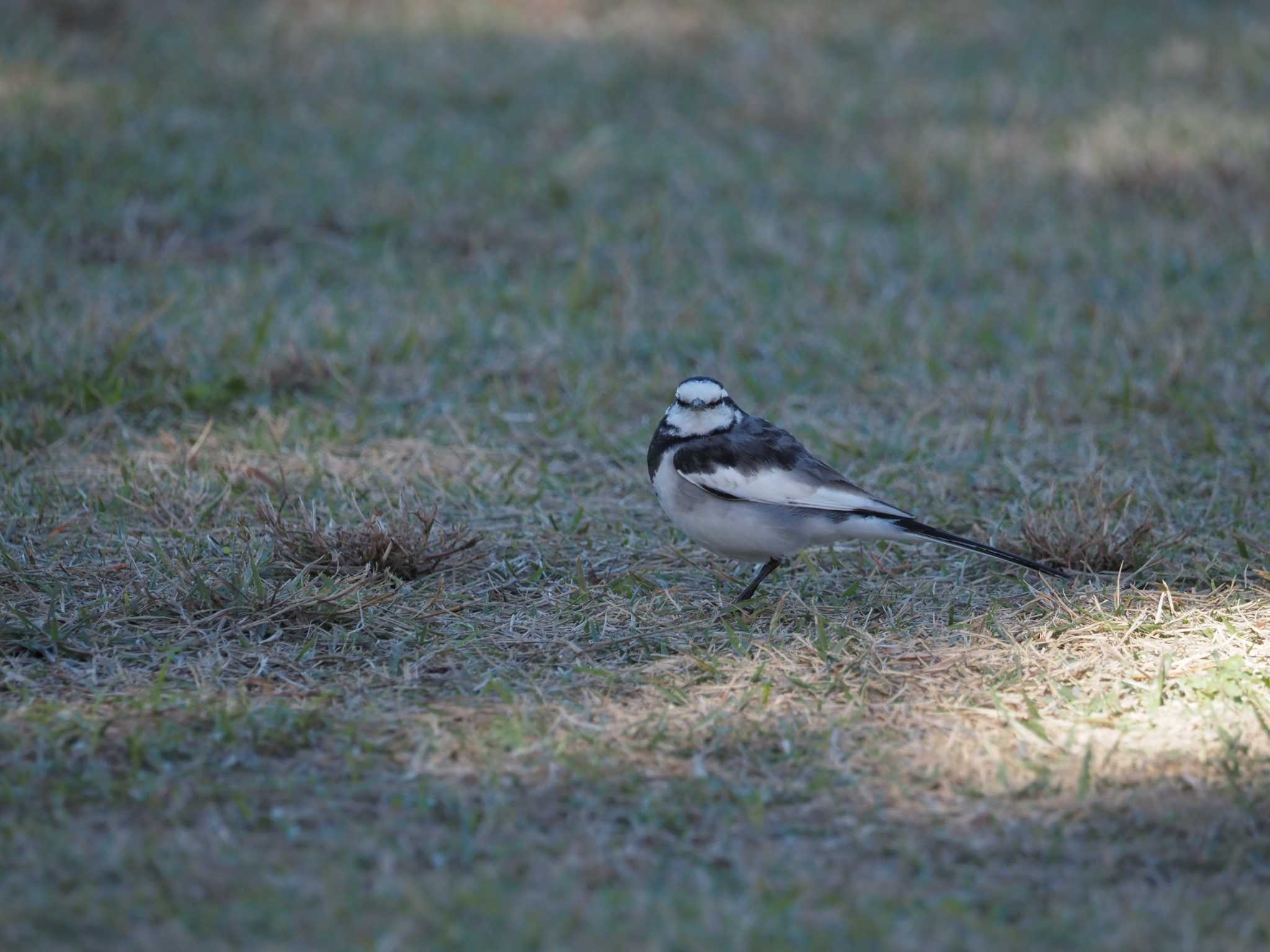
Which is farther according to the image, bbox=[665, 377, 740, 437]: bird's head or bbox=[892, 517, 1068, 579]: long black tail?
bbox=[665, 377, 740, 437]: bird's head

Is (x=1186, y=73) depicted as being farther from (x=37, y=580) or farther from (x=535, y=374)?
(x=37, y=580)

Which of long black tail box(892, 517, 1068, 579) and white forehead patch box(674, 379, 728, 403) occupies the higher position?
white forehead patch box(674, 379, 728, 403)

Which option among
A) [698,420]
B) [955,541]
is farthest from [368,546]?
[955,541]

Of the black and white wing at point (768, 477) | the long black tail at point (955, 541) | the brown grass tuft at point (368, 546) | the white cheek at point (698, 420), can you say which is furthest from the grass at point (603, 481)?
the white cheek at point (698, 420)

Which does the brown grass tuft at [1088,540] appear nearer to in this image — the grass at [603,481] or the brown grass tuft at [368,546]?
the grass at [603,481]

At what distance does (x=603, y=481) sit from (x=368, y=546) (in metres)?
1.18

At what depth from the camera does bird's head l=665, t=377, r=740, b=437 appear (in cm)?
422

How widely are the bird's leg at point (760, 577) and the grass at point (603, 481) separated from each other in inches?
4.2

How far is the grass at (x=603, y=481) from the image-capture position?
9.25ft

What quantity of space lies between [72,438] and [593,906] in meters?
3.38

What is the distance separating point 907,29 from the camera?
11.1 m

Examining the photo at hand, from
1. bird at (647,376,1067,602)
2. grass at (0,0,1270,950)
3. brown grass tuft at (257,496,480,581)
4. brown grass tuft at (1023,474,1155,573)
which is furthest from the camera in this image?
brown grass tuft at (1023,474,1155,573)

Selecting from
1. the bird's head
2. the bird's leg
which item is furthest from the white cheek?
the bird's leg

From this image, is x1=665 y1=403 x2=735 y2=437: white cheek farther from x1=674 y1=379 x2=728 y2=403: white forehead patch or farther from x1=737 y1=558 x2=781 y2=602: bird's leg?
x1=737 y1=558 x2=781 y2=602: bird's leg
